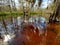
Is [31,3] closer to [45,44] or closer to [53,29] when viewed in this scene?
[53,29]

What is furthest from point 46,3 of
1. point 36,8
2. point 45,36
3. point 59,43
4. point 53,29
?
point 59,43

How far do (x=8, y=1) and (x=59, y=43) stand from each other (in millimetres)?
2101

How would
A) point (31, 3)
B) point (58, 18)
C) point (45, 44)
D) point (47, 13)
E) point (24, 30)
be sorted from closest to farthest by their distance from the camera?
point (45, 44) < point (24, 30) < point (58, 18) < point (47, 13) < point (31, 3)

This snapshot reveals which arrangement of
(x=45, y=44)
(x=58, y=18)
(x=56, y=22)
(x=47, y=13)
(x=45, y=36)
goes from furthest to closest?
(x=47, y=13) < (x=58, y=18) < (x=56, y=22) < (x=45, y=36) < (x=45, y=44)

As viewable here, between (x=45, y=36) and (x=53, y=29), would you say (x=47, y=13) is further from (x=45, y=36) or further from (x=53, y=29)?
(x=45, y=36)

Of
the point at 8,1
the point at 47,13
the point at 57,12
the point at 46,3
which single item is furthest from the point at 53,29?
the point at 8,1

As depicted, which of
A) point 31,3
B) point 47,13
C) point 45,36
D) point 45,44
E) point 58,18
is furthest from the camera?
point 31,3

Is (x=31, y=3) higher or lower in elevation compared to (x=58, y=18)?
higher

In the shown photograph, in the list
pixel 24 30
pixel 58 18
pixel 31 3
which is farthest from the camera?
pixel 31 3

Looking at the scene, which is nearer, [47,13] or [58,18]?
[58,18]

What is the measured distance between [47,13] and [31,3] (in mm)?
528

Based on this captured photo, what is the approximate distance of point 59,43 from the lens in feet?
5.98

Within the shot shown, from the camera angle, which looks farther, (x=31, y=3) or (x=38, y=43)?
(x=31, y=3)

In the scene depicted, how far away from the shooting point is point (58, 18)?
2963 mm
